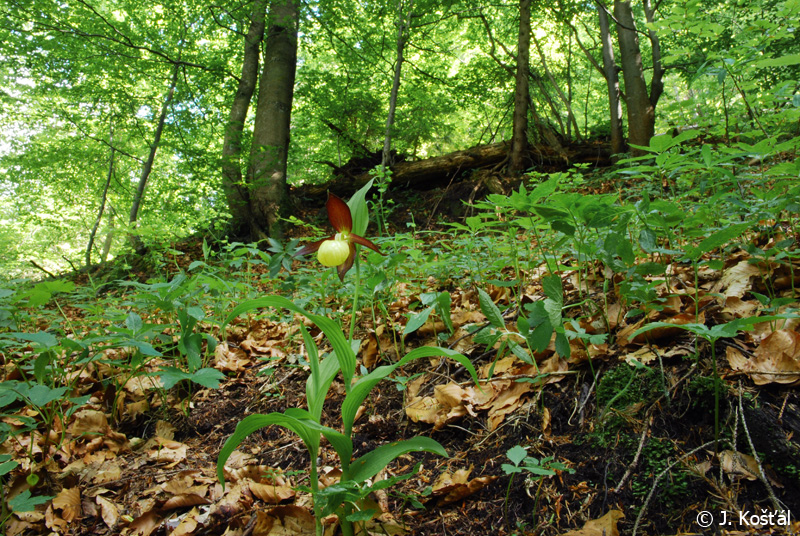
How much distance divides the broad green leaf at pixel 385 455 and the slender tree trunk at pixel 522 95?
6.55 metres

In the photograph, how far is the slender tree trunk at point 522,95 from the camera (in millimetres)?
6477

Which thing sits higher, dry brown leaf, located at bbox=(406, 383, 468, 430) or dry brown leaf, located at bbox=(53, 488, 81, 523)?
dry brown leaf, located at bbox=(406, 383, 468, 430)

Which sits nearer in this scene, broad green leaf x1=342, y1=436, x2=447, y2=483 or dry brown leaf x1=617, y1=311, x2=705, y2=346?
broad green leaf x1=342, y1=436, x2=447, y2=483

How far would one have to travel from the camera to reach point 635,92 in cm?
678

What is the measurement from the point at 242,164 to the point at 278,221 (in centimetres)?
115

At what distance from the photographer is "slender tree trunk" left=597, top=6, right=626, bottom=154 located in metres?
7.26

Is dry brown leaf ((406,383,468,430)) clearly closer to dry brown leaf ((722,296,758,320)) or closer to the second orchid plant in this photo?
the second orchid plant

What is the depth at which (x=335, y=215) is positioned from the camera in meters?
1.17

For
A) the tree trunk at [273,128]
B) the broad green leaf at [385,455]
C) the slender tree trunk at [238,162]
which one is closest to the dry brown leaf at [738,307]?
the broad green leaf at [385,455]

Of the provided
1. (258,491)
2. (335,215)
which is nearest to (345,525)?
(258,491)

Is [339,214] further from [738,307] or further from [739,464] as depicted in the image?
[738,307]

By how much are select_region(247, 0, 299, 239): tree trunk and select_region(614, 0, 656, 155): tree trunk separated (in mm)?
5882

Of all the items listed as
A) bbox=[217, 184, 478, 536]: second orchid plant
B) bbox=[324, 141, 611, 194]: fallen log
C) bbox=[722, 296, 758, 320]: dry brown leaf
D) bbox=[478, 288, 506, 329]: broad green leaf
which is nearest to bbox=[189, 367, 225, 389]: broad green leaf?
bbox=[217, 184, 478, 536]: second orchid plant

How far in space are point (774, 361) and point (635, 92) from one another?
7315mm
